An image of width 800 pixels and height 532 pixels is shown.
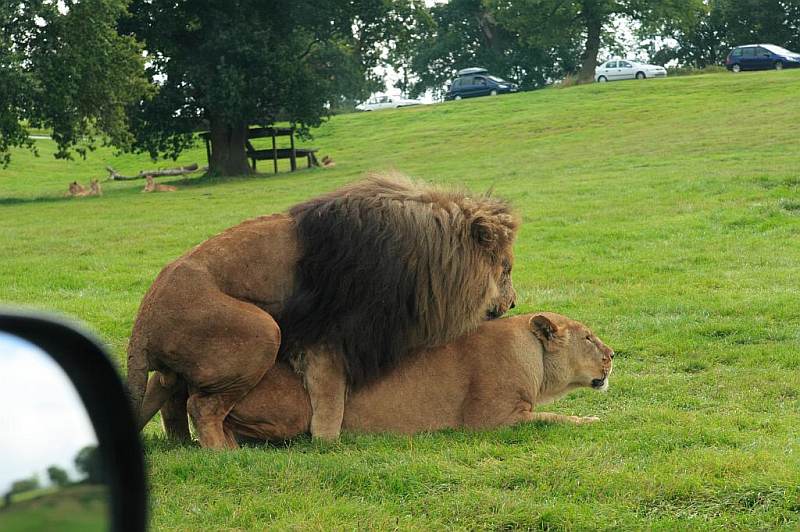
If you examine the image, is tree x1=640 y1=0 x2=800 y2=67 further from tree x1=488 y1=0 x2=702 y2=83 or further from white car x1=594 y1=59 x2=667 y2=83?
white car x1=594 y1=59 x2=667 y2=83

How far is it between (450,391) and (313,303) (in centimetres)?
104

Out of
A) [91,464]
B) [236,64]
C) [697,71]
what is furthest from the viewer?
[697,71]

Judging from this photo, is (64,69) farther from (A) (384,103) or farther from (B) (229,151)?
(A) (384,103)

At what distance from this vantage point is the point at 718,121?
35688 millimetres

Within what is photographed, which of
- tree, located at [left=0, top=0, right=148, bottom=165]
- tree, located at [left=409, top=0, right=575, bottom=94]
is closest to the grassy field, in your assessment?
tree, located at [left=0, top=0, right=148, bottom=165]

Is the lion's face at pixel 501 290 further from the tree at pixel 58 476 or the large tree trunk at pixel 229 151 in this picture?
the large tree trunk at pixel 229 151

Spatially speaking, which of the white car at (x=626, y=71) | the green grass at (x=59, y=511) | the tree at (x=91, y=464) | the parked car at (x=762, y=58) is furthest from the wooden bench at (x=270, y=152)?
the green grass at (x=59, y=511)

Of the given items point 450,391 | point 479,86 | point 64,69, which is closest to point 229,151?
point 64,69

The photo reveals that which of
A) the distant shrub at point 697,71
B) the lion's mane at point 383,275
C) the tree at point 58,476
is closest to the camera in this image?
the tree at point 58,476

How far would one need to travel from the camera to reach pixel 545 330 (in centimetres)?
705

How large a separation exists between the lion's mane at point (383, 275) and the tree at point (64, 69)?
78.9 feet

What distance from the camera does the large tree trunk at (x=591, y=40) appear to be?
224 ft

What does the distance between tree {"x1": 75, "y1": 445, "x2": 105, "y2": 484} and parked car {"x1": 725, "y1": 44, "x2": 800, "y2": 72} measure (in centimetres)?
6101

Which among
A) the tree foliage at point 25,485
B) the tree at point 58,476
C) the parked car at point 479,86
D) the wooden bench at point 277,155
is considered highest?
the parked car at point 479,86
